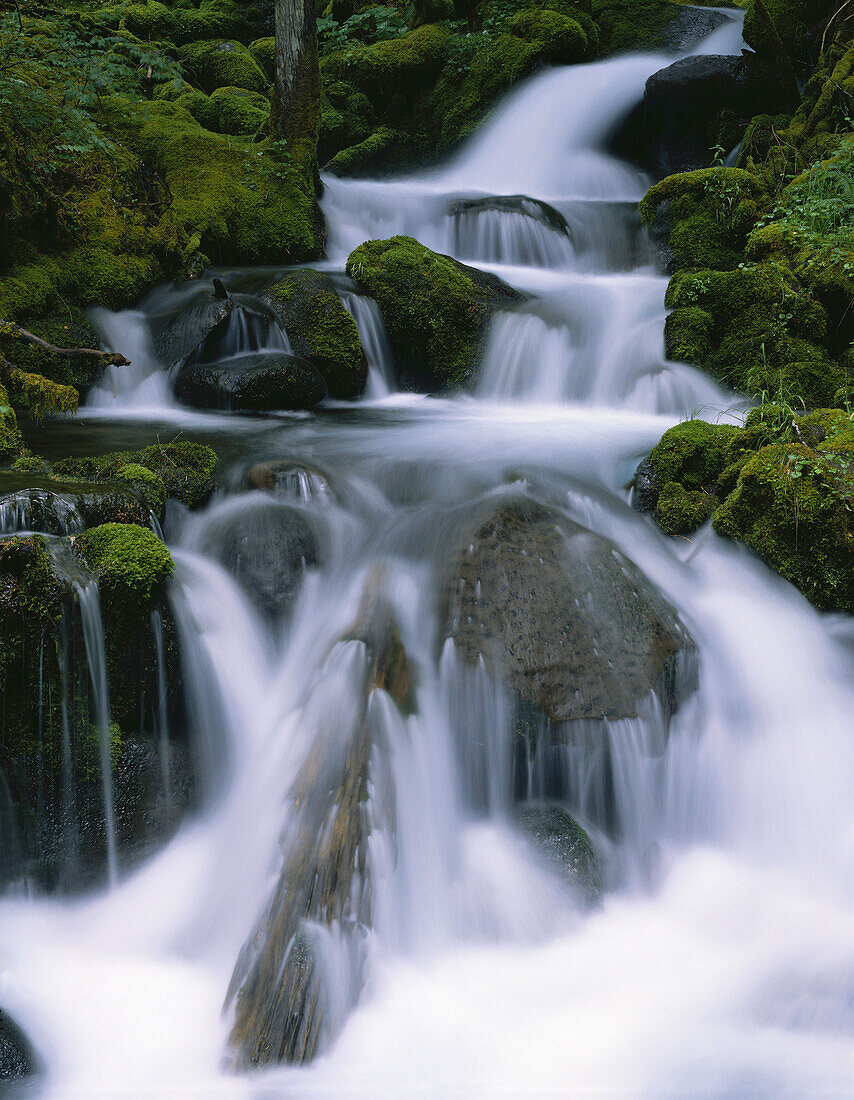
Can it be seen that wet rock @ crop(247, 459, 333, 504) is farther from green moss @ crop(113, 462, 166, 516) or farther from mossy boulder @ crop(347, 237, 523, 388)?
mossy boulder @ crop(347, 237, 523, 388)

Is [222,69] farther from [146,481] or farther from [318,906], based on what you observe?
[318,906]

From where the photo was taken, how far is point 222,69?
1434cm

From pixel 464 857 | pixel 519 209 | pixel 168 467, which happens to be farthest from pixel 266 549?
pixel 519 209

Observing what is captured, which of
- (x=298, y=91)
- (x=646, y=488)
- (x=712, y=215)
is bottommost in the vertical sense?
(x=646, y=488)

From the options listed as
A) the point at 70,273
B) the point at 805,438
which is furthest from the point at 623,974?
the point at 70,273

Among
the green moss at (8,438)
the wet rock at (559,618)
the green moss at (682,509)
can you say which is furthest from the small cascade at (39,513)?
the green moss at (682,509)

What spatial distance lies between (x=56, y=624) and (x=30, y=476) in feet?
3.97

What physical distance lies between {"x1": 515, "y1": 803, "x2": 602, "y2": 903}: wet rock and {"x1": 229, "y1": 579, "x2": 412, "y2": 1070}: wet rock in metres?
0.70

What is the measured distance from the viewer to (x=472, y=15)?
14.8 meters

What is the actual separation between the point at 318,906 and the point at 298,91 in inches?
405

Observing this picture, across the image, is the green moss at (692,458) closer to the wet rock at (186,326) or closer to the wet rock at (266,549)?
the wet rock at (266,549)

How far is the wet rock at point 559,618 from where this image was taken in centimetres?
367

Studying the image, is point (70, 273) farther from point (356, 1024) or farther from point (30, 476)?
point (356, 1024)

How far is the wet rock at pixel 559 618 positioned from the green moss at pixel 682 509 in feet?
2.84
